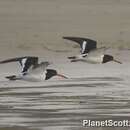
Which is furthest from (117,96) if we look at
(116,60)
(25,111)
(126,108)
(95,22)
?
(95,22)

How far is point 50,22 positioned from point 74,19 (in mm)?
534

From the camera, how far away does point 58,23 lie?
18.4m

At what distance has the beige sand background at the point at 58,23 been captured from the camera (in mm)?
17297

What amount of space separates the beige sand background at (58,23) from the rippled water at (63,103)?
300 centimetres

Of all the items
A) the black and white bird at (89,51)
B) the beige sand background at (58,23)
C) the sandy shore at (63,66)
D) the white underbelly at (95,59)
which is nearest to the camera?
the sandy shore at (63,66)

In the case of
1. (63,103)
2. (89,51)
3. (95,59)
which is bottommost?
(63,103)

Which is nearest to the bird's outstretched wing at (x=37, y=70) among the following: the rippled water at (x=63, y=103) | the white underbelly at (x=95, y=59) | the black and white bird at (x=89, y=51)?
the rippled water at (x=63, y=103)

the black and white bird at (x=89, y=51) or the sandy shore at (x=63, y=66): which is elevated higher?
the black and white bird at (x=89, y=51)

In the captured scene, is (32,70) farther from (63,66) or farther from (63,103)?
(63,66)

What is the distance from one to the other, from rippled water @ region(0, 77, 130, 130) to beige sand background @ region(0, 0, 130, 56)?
300 centimetres

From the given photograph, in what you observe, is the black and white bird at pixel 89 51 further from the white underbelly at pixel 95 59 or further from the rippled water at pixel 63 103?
the rippled water at pixel 63 103

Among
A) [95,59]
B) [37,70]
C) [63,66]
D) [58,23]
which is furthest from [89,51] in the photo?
[58,23]

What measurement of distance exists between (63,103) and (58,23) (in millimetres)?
6301

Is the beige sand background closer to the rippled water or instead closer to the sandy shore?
the sandy shore
